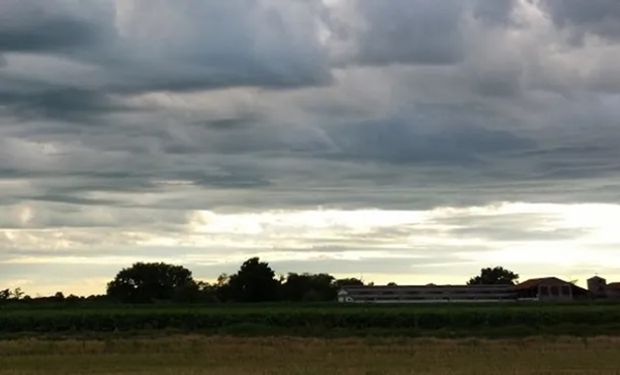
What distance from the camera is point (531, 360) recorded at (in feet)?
146

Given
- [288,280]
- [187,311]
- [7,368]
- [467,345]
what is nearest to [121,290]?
[288,280]

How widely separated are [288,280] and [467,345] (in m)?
92.9

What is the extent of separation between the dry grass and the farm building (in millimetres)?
78598

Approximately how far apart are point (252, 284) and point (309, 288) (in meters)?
21.8

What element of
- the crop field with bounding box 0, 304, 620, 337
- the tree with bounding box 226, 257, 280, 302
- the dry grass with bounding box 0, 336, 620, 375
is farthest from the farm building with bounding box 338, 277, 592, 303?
the dry grass with bounding box 0, 336, 620, 375

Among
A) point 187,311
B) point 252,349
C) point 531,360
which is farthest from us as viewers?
point 187,311

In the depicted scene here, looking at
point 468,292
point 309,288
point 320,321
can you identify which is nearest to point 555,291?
point 468,292

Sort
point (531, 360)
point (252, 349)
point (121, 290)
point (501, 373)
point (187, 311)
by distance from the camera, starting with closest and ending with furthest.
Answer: point (501, 373) < point (531, 360) < point (252, 349) < point (187, 311) < point (121, 290)

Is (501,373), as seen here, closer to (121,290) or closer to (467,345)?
(467,345)

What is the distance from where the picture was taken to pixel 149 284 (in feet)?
468

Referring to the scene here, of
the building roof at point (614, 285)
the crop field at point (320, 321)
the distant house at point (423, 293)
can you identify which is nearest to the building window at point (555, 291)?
Result: the distant house at point (423, 293)

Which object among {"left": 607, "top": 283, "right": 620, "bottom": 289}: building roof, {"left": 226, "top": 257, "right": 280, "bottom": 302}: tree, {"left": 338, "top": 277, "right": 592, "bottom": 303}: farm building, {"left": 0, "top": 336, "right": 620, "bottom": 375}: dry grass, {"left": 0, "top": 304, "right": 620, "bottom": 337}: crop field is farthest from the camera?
{"left": 607, "top": 283, "right": 620, "bottom": 289}: building roof

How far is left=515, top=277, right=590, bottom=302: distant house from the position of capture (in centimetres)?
14988

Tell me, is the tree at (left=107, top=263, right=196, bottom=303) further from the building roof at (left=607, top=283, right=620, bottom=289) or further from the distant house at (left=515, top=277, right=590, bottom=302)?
the building roof at (left=607, top=283, right=620, bottom=289)
